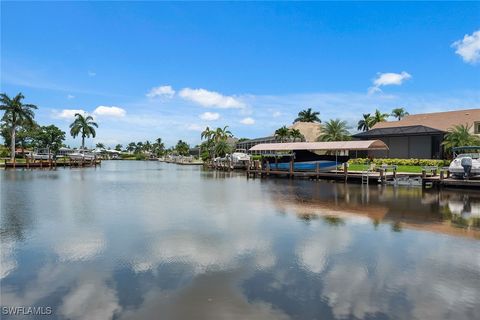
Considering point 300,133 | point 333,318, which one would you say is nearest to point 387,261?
point 333,318

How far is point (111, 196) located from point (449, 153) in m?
37.1

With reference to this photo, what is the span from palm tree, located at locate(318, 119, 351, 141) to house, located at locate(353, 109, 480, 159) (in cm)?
813

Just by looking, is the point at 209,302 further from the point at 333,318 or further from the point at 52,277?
the point at 52,277

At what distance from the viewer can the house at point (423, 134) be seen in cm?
4425

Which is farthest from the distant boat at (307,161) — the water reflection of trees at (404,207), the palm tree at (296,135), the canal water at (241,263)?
the canal water at (241,263)

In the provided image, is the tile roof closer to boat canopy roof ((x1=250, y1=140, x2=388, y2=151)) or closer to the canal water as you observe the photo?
boat canopy roof ((x1=250, y1=140, x2=388, y2=151))

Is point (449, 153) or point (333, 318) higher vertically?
point (449, 153)

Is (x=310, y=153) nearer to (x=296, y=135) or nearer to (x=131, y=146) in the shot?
(x=296, y=135)

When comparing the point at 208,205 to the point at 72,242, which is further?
A: the point at 208,205

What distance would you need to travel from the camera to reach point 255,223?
15516mm

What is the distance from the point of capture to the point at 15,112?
67.8m

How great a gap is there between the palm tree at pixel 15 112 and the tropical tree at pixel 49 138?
66.8 ft

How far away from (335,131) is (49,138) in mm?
70166

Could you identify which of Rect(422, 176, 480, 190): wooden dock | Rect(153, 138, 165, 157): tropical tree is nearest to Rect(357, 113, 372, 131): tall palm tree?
Rect(422, 176, 480, 190): wooden dock
